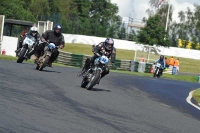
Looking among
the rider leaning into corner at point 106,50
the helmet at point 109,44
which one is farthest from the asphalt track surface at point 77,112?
the helmet at point 109,44

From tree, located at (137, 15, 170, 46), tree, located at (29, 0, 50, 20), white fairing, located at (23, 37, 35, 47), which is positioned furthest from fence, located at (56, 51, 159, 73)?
tree, located at (29, 0, 50, 20)

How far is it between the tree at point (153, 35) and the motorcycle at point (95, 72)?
196 ft

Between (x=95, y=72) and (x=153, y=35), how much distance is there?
6129 cm

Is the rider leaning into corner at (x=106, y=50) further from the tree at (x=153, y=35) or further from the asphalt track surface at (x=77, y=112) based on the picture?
the tree at (x=153, y=35)

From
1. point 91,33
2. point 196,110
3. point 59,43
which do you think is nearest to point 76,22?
point 91,33

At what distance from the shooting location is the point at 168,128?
11.1 metres

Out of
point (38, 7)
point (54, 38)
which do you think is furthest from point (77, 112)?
point (38, 7)

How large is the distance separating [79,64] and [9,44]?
4.89 m

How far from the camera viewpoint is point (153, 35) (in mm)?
77562

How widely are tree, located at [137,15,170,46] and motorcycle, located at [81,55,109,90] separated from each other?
59.8 meters

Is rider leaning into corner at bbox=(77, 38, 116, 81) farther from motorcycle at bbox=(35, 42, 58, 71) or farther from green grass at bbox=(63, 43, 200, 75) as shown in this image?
green grass at bbox=(63, 43, 200, 75)

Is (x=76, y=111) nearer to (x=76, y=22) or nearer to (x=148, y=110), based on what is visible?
(x=148, y=110)

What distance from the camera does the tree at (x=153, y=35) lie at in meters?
77.1

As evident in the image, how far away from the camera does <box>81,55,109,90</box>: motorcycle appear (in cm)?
1669
